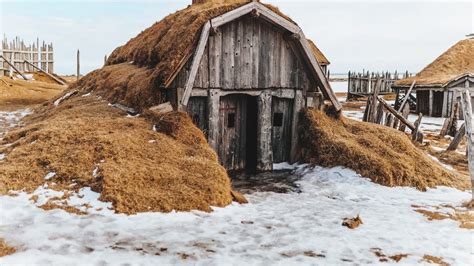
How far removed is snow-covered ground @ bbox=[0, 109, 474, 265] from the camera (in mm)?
5922

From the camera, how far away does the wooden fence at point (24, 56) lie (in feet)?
115

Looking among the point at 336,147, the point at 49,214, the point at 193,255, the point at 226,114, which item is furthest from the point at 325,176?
the point at 49,214

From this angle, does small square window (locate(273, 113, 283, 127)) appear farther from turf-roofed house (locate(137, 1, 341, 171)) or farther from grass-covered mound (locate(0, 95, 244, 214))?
grass-covered mound (locate(0, 95, 244, 214))

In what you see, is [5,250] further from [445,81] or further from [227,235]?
[445,81]

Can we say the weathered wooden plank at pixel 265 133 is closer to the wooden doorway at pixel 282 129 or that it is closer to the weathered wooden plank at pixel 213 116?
the wooden doorway at pixel 282 129

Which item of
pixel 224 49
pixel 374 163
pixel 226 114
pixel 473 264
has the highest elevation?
pixel 224 49

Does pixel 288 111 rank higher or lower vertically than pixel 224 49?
lower

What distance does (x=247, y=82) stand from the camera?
12.2 metres

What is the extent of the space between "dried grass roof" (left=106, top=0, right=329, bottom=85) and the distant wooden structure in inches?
11.9

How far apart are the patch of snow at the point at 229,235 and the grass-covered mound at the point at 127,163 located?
349mm

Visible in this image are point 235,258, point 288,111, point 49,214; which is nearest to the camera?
point 235,258

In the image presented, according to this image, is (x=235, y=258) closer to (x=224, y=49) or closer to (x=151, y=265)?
(x=151, y=265)

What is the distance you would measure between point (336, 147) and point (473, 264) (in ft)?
19.7

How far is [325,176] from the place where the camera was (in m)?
11.4
